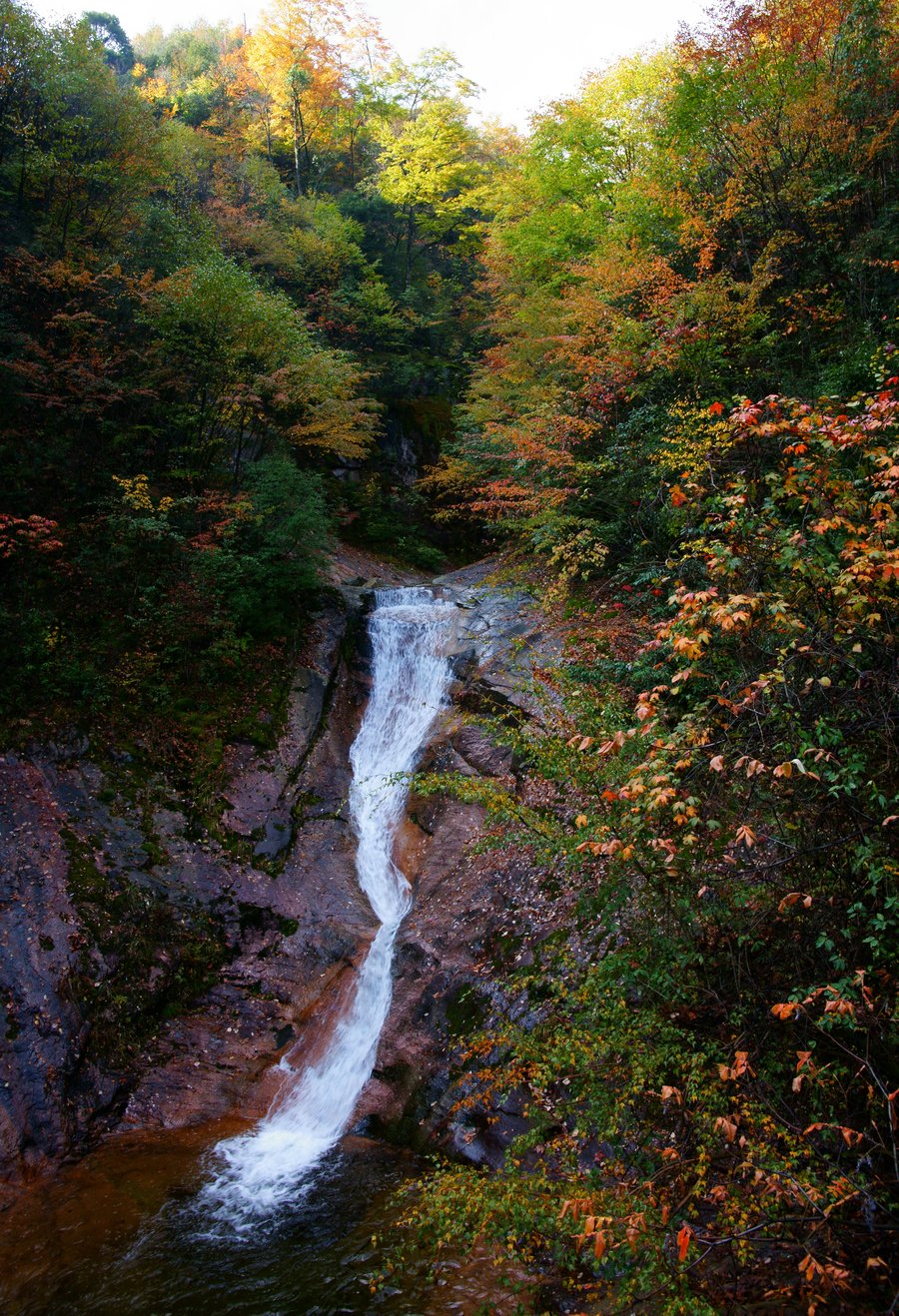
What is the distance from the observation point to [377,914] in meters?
10.1

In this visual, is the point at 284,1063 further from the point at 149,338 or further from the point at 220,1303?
the point at 149,338

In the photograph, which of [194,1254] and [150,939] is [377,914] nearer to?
[150,939]

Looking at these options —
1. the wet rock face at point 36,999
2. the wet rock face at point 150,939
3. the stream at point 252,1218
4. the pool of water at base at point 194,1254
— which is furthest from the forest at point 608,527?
the wet rock face at point 36,999

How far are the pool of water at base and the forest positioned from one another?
0.36 meters

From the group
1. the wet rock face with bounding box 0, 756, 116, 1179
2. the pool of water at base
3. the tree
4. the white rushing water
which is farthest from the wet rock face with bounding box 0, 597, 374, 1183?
the tree

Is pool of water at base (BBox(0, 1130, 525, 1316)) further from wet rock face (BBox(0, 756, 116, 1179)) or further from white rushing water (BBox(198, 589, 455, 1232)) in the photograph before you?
wet rock face (BBox(0, 756, 116, 1179))

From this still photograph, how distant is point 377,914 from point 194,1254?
15.0 feet

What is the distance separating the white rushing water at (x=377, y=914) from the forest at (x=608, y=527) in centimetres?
166

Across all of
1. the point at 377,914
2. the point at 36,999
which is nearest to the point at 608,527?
the point at 377,914

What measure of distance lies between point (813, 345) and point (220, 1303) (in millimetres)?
13136

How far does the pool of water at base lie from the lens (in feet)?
17.5

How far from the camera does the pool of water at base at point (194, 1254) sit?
5348 mm

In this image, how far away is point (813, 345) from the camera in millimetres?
10281

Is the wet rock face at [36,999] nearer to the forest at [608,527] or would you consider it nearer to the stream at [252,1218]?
the stream at [252,1218]
